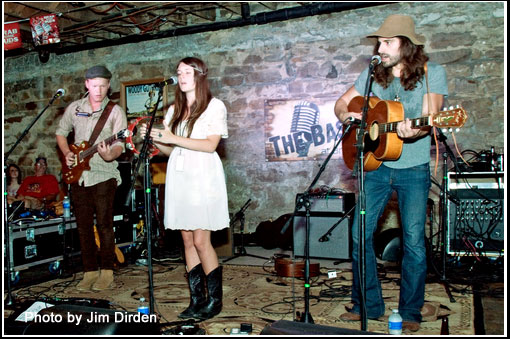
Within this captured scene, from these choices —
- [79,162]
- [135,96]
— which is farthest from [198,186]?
[135,96]

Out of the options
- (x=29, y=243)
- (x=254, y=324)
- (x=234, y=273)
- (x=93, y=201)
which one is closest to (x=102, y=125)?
(x=93, y=201)

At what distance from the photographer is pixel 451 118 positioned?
2.53 meters

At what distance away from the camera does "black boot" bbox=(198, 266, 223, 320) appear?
11.3 ft

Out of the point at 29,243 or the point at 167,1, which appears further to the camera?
the point at 167,1

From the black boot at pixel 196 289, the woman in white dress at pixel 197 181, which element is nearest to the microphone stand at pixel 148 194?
the woman in white dress at pixel 197 181

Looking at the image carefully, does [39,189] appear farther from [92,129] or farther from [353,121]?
[353,121]

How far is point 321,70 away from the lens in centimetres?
736

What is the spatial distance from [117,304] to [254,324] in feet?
4.23

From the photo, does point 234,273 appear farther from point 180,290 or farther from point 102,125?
point 102,125

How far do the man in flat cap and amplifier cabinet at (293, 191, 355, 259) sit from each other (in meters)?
2.22

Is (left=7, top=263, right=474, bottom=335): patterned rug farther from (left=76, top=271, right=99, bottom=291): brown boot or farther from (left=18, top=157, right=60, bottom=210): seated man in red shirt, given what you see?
(left=18, top=157, right=60, bottom=210): seated man in red shirt

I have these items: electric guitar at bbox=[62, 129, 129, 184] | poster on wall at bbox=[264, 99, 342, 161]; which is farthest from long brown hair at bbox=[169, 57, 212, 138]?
poster on wall at bbox=[264, 99, 342, 161]

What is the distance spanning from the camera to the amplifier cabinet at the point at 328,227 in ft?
18.7

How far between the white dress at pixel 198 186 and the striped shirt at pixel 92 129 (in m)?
1.36
